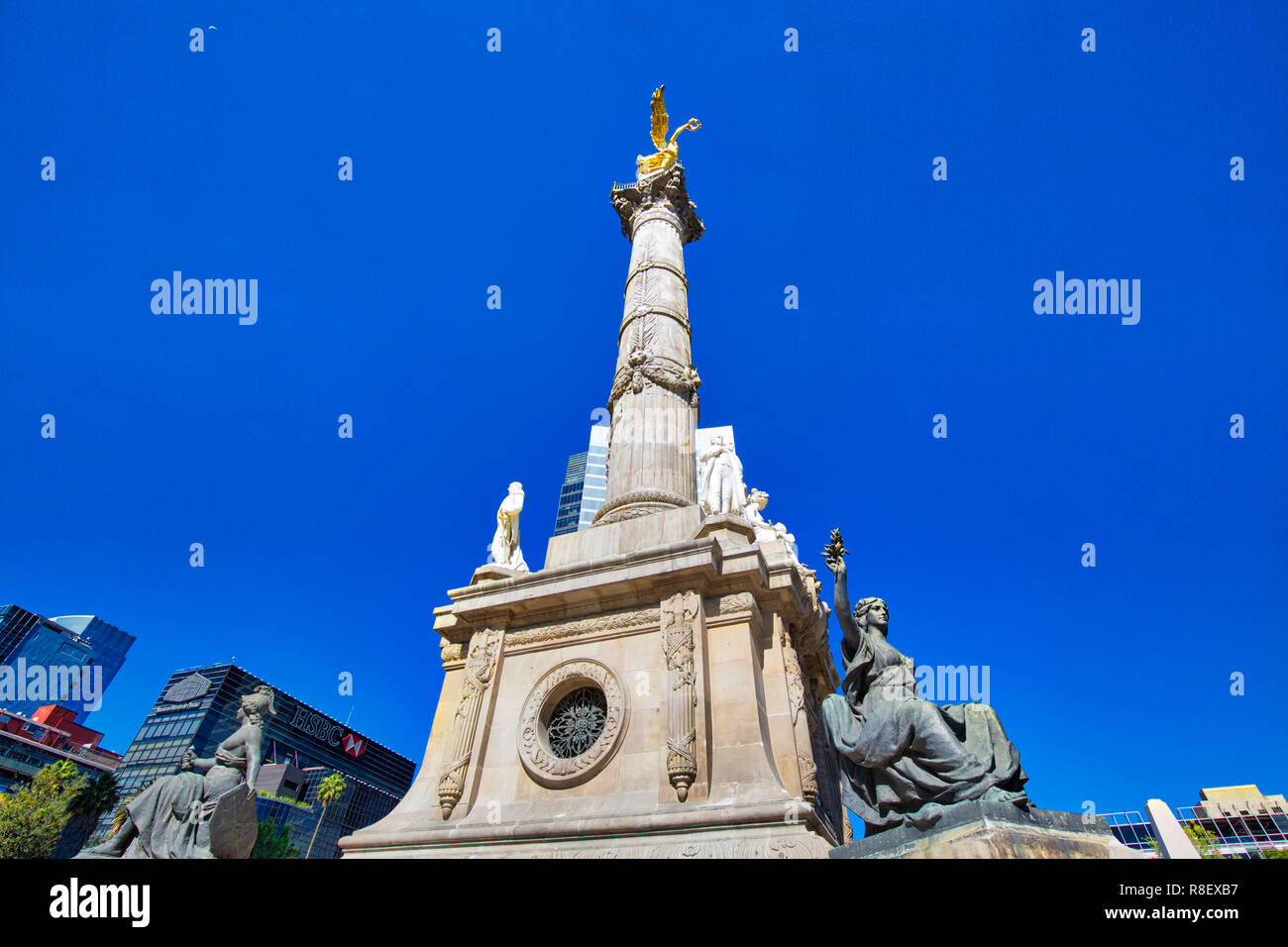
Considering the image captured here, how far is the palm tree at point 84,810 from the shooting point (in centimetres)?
4706

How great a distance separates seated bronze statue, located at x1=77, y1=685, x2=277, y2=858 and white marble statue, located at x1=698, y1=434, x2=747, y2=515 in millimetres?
9396

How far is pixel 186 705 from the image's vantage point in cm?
9856

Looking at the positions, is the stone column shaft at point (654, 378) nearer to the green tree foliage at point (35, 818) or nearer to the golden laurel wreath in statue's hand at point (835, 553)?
the golden laurel wreath in statue's hand at point (835, 553)

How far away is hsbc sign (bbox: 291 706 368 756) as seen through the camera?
103938 millimetres

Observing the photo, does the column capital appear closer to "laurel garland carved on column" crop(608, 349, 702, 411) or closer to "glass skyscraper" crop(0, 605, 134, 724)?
"laurel garland carved on column" crop(608, 349, 702, 411)

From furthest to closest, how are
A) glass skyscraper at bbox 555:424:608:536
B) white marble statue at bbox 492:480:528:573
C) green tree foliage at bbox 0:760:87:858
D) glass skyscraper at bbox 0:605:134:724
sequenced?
glass skyscraper at bbox 0:605:134:724 < glass skyscraper at bbox 555:424:608:536 < green tree foliage at bbox 0:760:87:858 < white marble statue at bbox 492:480:528:573

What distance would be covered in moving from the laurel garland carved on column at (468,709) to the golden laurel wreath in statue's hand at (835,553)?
7675 mm

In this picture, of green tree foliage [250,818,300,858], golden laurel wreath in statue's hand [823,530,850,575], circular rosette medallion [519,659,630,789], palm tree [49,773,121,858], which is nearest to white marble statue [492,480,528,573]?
circular rosette medallion [519,659,630,789]

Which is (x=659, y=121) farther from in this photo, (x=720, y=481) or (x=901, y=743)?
(x=901, y=743)

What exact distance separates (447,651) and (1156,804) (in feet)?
52.8

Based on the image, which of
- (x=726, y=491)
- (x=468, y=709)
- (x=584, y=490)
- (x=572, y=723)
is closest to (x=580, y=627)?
(x=572, y=723)
